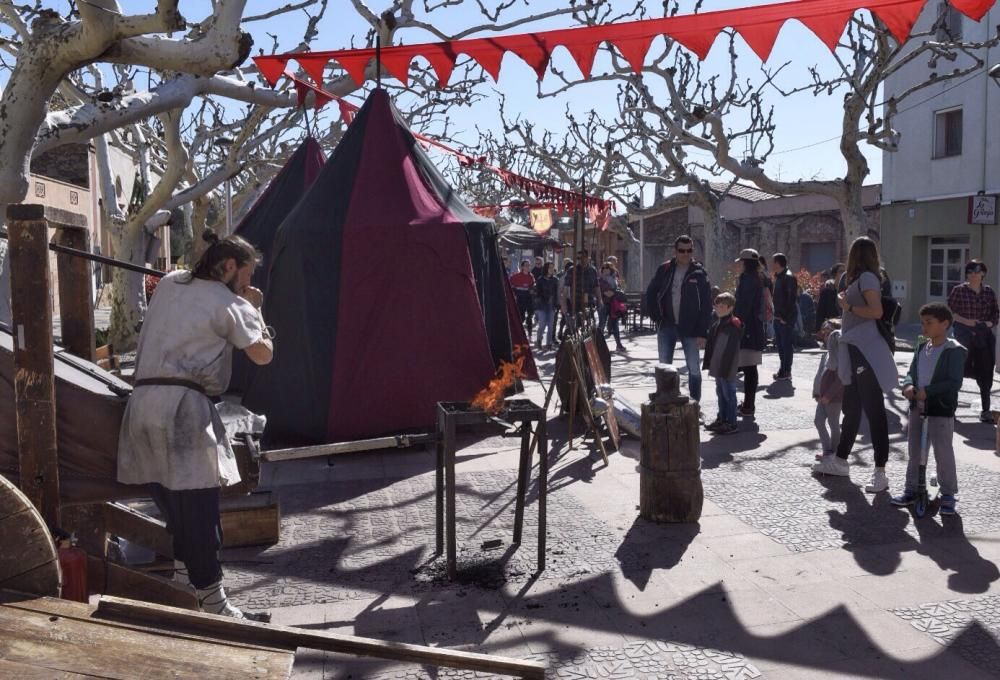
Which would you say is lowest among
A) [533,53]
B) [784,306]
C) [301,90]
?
[784,306]

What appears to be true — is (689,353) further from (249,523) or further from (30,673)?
(30,673)

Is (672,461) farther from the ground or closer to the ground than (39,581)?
closer to the ground

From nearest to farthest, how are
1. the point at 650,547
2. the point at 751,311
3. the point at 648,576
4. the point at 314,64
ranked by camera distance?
the point at 648,576 → the point at 650,547 → the point at 314,64 → the point at 751,311

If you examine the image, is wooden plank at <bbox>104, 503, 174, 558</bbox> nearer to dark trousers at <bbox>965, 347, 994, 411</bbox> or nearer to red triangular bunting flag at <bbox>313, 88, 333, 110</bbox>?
red triangular bunting flag at <bbox>313, 88, 333, 110</bbox>

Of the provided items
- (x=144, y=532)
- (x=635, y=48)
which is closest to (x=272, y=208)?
(x=635, y=48)

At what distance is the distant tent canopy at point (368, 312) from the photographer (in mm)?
7859

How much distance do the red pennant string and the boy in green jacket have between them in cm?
192

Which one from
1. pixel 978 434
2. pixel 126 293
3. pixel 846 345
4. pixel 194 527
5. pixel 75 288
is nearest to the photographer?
pixel 194 527

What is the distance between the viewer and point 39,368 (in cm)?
321

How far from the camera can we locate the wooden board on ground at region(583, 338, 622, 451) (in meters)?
7.80

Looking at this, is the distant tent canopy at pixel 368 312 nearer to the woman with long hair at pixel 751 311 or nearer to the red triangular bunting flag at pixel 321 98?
the red triangular bunting flag at pixel 321 98

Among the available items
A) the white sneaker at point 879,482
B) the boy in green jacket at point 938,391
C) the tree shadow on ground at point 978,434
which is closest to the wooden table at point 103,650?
the boy in green jacket at point 938,391

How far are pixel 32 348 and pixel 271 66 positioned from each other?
566cm

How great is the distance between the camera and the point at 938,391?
17.5 feet
